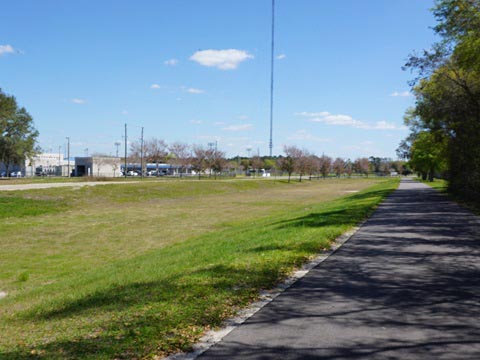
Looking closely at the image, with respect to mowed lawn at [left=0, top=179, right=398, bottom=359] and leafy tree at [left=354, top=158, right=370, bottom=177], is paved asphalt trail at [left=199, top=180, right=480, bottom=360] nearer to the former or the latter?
mowed lawn at [left=0, top=179, right=398, bottom=359]

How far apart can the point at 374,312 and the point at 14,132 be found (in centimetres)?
8063

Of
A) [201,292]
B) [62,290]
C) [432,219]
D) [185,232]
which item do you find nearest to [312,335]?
[201,292]

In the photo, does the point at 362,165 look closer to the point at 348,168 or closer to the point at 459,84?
the point at 348,168

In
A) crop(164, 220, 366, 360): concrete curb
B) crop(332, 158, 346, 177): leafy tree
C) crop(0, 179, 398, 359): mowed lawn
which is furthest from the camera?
crop(332, 158, 346, 177): leafy tree

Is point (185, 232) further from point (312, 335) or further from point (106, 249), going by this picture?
point (312, 335)

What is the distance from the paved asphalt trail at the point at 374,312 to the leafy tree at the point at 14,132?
244 feet

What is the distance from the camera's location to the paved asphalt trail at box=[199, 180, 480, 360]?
15.2ft

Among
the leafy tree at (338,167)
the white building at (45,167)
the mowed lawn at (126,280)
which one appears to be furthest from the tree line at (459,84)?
the leafy tree at (338,167)

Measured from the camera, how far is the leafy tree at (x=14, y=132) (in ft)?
237

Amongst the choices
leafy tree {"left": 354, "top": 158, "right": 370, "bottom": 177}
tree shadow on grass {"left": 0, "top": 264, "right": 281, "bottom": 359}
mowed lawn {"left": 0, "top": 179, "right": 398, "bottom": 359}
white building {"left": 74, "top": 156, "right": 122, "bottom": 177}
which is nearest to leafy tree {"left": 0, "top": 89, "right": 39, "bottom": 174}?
white building {"left": 74, "top": 156, "right": 122, "bottom": 177}

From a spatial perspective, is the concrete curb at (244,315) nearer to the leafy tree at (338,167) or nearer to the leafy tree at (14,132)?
the leafy tree at (14,132)

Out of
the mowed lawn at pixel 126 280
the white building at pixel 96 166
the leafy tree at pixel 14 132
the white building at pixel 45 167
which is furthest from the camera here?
the white building at pixel 45 167

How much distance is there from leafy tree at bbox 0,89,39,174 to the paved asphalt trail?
244ft

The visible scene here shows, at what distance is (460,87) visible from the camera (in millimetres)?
23906
